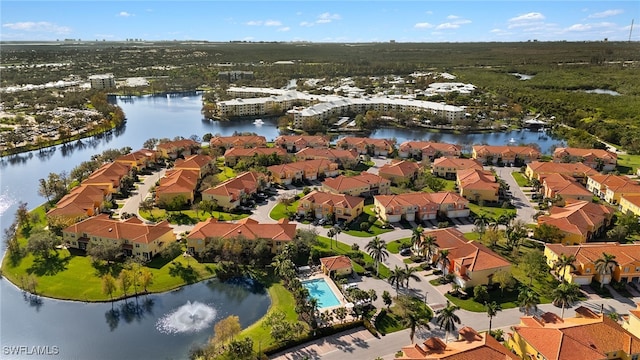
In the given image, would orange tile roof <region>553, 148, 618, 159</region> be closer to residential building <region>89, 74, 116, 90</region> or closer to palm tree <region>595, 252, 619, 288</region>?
palm tree <region>595, 252, 619, 288</region>

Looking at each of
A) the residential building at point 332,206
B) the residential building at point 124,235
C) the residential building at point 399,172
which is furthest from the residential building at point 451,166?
the residential building at point 124,235

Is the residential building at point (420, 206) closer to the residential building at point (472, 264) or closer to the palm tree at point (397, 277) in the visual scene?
the residential building at point (472, 264)

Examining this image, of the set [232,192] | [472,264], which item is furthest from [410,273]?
[232,192]

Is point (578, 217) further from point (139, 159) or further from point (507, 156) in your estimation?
point (139, 159)

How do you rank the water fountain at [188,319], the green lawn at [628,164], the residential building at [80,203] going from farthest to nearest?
the green lawn at [628,164]
the residential building at [80,203]
the water fountain at [188,319]

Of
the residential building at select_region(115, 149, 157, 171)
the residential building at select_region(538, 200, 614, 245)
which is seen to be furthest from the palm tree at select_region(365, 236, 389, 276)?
the residential building at select_region(115, 149, 157, 171)
